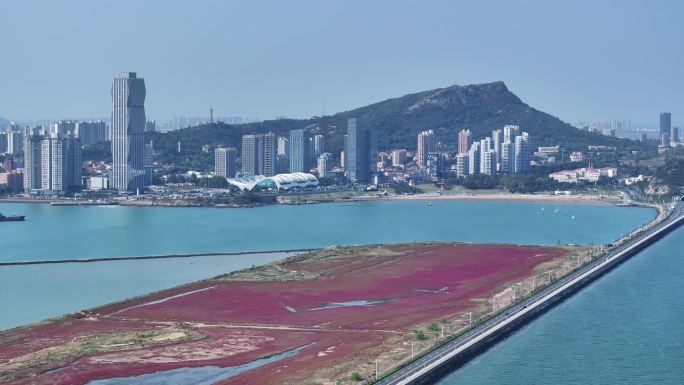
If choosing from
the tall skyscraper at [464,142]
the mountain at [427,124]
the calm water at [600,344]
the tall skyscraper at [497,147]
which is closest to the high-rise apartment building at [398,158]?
the mountain at [427,124]

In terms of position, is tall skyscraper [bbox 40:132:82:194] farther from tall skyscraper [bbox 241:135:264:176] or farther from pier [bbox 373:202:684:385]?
pier [bbox 373:202:684:385]

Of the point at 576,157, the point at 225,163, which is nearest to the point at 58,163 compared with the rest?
the point at 225,163

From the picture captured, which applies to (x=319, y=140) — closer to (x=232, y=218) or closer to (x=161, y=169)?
(x=161, y=169)

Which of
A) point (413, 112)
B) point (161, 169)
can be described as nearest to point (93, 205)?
point (161, 169)

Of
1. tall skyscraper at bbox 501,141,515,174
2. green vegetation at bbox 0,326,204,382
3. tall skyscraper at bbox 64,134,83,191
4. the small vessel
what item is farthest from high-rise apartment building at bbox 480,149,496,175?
green vegetation at bbox 0,326,204,382

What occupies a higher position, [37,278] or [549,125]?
[549,125]

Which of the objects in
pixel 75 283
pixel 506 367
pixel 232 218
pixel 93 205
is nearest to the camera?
pixel 506 367
